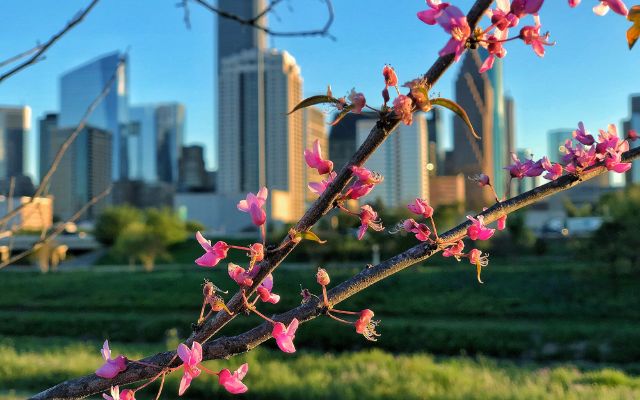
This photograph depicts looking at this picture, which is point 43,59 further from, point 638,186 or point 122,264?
point 122,264

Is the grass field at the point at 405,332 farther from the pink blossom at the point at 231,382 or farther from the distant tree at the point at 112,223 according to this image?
the distant tree at the point at 112,223

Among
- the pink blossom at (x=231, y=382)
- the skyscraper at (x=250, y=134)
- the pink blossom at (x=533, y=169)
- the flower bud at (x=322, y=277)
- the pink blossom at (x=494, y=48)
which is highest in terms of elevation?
the skyscraper at (x=250, y=134)

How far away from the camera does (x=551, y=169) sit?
0.98m

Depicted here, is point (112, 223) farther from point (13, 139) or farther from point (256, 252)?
point (256, 252)

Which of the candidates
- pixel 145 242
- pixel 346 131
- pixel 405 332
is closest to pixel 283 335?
pixel 346 131

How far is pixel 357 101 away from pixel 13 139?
14.0ft

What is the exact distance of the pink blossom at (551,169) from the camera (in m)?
0.97

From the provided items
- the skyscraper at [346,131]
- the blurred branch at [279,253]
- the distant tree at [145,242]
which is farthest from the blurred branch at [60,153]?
the distant tree at [145,242]

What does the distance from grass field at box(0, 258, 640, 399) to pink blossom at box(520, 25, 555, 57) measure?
7432mm

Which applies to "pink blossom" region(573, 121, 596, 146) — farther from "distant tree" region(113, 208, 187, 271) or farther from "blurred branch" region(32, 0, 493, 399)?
"distant tree" region(113, 208, 187, 271)

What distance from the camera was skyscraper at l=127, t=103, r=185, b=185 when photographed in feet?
562

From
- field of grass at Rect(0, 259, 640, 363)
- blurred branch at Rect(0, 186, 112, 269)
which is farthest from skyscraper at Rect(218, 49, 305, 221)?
blurred branch at Rect(0, 186, 112, 269)

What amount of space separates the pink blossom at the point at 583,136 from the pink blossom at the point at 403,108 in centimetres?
53

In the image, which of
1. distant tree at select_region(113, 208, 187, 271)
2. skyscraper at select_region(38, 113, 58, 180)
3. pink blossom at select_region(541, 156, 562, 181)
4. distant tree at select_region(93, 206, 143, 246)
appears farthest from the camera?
distant tree at select_region(93, 206, 143, 246)
